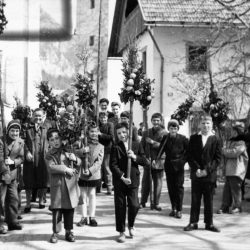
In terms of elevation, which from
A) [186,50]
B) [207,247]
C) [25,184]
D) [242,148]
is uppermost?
[186,50]

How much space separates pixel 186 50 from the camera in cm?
2411

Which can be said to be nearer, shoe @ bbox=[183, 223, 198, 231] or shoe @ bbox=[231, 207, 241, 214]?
shoe @ bbox=[183, 223, 198, 231]

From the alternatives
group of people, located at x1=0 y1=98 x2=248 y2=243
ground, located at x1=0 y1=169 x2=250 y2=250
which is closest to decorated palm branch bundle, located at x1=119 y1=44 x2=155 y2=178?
group of people, located at x1=0 y1=98 x2=248 y2=243

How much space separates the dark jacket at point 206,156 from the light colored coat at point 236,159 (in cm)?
172

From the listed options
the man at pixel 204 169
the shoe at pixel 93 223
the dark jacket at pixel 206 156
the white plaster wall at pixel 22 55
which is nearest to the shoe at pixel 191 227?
the man at pixel 204 169

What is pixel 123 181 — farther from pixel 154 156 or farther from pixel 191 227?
pixel 154 156

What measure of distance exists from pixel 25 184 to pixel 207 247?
394 cm

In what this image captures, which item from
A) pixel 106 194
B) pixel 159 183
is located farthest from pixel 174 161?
pixel 106 194

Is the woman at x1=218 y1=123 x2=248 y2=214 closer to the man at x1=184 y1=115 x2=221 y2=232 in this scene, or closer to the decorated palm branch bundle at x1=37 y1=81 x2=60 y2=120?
the man at x1=184 y1=115 x2=221 y2=232

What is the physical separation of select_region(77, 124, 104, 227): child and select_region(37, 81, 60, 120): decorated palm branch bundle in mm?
1597

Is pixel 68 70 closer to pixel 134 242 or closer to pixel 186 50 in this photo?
pixel 186 50

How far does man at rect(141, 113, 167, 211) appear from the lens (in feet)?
34.6

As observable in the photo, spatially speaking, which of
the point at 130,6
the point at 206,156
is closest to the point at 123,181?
the point at 206,156

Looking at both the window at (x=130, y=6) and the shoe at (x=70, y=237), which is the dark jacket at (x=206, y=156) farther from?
the window at (x=130, y=6)
